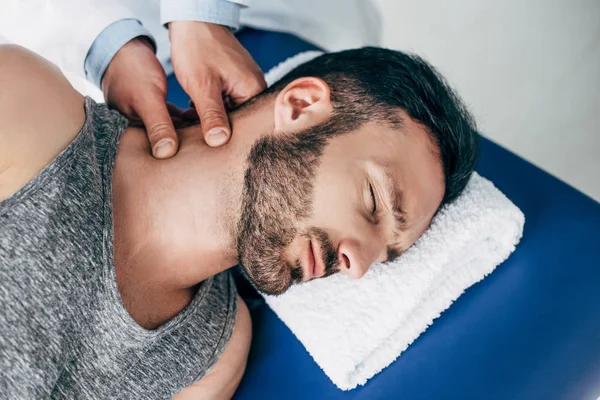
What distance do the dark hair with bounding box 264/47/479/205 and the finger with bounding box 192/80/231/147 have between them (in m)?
0.11

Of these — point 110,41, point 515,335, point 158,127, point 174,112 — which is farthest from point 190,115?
point 515,335

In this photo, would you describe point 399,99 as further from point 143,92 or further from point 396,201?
point 143,92

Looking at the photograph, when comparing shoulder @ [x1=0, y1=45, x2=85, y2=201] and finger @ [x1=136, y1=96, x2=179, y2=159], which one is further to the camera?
finger @ [x1=136, y1=96, x2=179, y2=159]

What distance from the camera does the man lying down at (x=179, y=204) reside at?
899mm

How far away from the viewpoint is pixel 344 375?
1.10 meters

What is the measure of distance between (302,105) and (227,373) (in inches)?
23.4

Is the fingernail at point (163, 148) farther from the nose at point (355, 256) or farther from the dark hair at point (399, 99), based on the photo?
the nose at point (355, 256)

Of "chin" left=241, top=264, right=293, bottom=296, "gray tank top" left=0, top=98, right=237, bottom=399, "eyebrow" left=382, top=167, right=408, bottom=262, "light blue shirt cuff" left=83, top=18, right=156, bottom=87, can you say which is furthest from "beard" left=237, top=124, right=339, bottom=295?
"light blue shirt cuff" left=83, top=18, right=156, bottom=87

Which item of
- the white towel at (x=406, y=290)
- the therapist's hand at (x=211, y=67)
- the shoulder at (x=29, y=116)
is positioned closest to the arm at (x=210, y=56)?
the therapist's hand at (x=211, y=67)

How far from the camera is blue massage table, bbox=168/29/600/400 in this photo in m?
1.07

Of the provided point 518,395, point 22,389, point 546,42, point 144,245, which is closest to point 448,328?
point 518,395

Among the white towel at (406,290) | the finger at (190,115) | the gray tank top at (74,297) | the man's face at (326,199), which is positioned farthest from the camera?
the finger at (190,115)

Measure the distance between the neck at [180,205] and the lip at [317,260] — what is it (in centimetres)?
15

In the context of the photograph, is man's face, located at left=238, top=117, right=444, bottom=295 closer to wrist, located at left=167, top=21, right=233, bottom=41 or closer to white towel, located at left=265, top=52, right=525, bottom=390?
white towel, located at left=265, top=52, right=525, bottom=390
